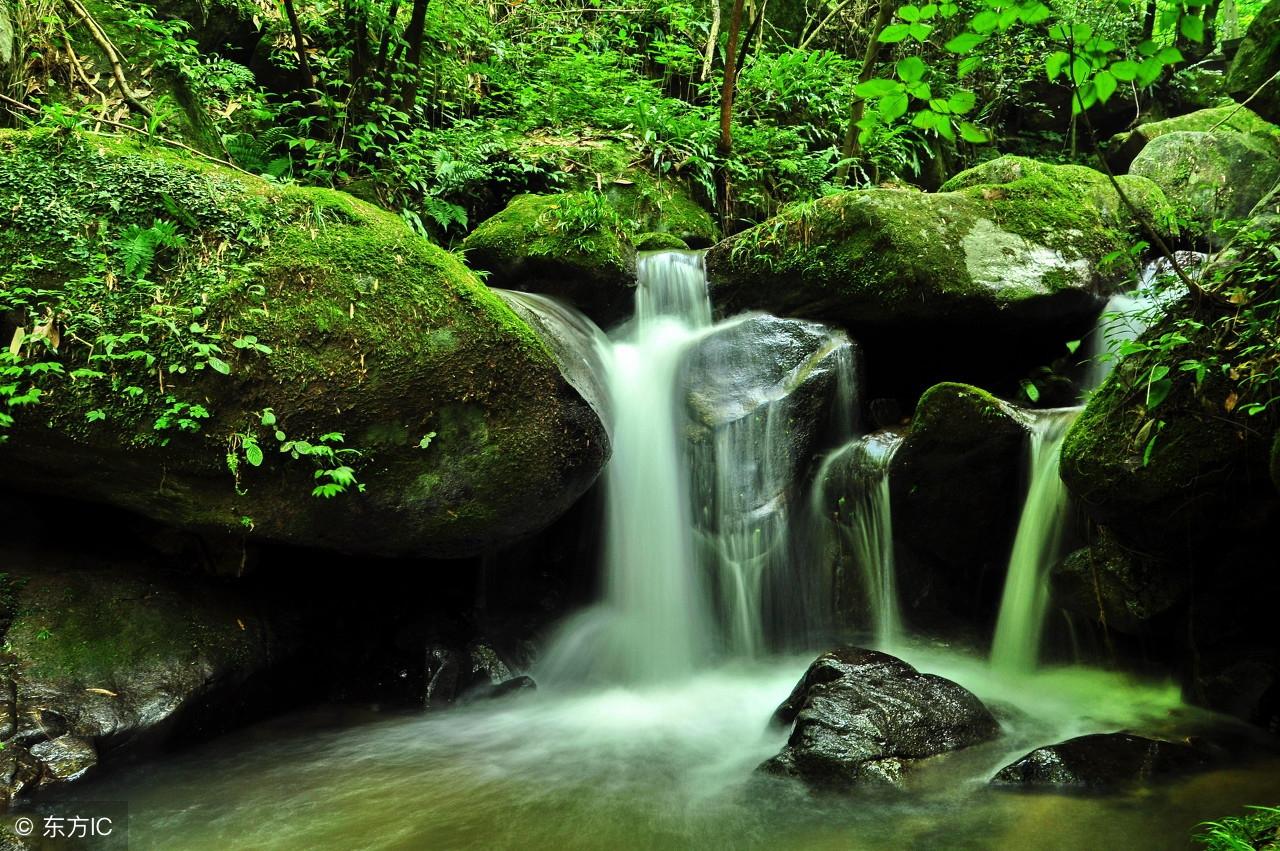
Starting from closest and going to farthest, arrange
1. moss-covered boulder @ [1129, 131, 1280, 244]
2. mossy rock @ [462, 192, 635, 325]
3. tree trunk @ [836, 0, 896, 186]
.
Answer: mossy rock @ [462, 192, 635, 325], moss-covered boulder @ [1129, 131, 1280, 244], tree trunk @ [836, 0, 896, 186]

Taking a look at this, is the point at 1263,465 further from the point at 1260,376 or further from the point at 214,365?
the point at 214,365

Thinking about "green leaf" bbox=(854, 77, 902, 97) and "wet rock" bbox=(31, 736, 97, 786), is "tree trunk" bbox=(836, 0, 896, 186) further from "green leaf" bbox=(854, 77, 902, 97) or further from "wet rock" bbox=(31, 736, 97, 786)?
"wet rock" bbox=(31, 736, 97, 786)

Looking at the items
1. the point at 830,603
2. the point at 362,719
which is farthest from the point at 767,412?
the point at 362,719

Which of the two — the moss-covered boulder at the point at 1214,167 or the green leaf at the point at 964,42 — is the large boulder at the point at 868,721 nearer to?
the green leaf at the point at 964,42

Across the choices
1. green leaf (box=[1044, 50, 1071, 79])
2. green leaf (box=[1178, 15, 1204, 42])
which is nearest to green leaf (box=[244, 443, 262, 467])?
green leaf (box=[1044, 50, 1071, 79])

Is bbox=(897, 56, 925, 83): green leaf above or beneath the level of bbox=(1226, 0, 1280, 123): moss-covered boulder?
beneath

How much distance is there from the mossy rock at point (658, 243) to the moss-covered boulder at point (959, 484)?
11.2 ft

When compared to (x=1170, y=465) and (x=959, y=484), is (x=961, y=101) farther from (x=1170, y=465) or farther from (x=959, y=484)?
(x=959, y=484)

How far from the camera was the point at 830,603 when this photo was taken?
578 cm

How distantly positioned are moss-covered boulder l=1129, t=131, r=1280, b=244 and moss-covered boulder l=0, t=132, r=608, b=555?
7511mm

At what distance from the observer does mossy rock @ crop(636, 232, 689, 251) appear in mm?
7926

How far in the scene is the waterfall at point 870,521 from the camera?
569 centimetres

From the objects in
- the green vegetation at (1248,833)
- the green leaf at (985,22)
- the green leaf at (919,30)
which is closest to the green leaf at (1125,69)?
the green leaf at (985,22)

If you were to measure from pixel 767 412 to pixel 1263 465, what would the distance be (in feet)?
9.75
